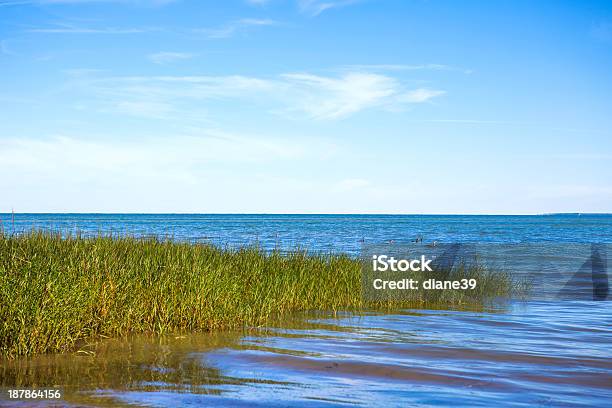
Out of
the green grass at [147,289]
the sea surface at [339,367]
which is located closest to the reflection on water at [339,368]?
the sea surface at [339,367]

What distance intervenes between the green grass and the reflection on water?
0.47 meters

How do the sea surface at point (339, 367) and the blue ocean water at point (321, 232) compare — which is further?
the blue ocean water at point (321, 232)

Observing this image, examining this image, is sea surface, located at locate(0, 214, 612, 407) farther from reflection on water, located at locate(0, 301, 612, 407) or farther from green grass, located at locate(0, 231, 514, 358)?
green grass, located at locate(0, 231, 514, 358)

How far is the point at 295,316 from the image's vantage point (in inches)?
558

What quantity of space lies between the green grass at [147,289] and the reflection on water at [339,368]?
0.47 metres

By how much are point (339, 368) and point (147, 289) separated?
13.8 ft

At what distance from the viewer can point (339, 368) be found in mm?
9477

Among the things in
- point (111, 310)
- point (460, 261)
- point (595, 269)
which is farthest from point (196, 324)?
point (595, 269)

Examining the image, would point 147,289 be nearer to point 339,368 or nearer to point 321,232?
point 339,368

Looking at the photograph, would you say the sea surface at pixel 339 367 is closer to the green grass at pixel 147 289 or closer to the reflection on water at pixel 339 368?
the reflection on water at pixel 339 368

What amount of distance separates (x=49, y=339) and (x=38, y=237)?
254 inches

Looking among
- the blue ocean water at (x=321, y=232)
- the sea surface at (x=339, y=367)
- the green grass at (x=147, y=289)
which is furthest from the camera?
the blue ocean water at (x=321, y=232)

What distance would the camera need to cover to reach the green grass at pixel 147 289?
9344mm

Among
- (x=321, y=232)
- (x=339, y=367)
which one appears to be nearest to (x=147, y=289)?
(x=339, y=367)
